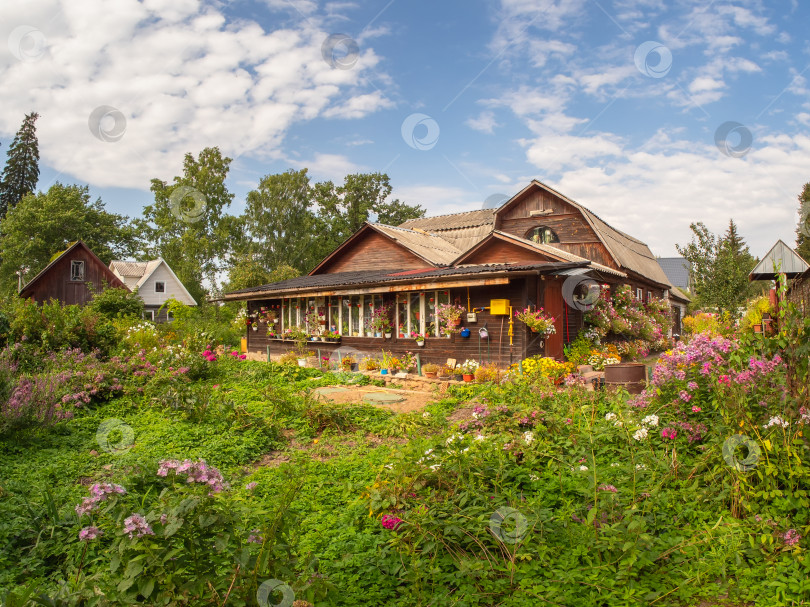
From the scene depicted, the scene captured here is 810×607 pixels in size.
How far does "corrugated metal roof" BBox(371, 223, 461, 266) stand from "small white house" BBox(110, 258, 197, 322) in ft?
71.4

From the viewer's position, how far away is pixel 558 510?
3676 millimetres

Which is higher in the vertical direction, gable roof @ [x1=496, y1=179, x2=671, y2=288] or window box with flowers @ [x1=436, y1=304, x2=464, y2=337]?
gable roof @ [x1=496, y1=179, x2=671, y2=288]

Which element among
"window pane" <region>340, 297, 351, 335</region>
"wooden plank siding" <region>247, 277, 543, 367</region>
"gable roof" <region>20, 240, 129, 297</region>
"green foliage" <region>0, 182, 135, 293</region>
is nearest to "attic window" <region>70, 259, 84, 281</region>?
"gable roof" <region>20, 240, 129, 297</region>

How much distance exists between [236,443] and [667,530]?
4.81 meters

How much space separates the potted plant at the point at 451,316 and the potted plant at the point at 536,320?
140cm

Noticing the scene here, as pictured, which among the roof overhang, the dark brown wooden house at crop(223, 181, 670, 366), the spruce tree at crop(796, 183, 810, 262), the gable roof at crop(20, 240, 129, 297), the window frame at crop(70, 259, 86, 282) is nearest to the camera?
the roof overhang

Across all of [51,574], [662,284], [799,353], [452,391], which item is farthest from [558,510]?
[662,284]

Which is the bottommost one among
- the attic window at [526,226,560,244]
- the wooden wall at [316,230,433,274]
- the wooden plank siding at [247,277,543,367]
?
the wooden plank siding at [247,277,543,367]

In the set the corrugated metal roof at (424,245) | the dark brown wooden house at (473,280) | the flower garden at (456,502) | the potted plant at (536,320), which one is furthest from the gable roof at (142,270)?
the flower garden at (456,502)

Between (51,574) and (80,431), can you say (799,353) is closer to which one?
(51,574)

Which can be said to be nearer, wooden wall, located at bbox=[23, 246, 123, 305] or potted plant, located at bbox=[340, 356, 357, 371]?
potted plant, located at bbox=[340, 356, 357, 371]

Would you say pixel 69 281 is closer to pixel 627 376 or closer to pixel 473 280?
pixel 473 280

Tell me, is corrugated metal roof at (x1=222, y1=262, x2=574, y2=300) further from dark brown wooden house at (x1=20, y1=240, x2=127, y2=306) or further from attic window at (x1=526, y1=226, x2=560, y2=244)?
dark brown wooden house at (x1=20, y1=240, x2=127, y2=306)

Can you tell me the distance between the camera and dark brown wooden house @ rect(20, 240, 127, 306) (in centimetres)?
3081
